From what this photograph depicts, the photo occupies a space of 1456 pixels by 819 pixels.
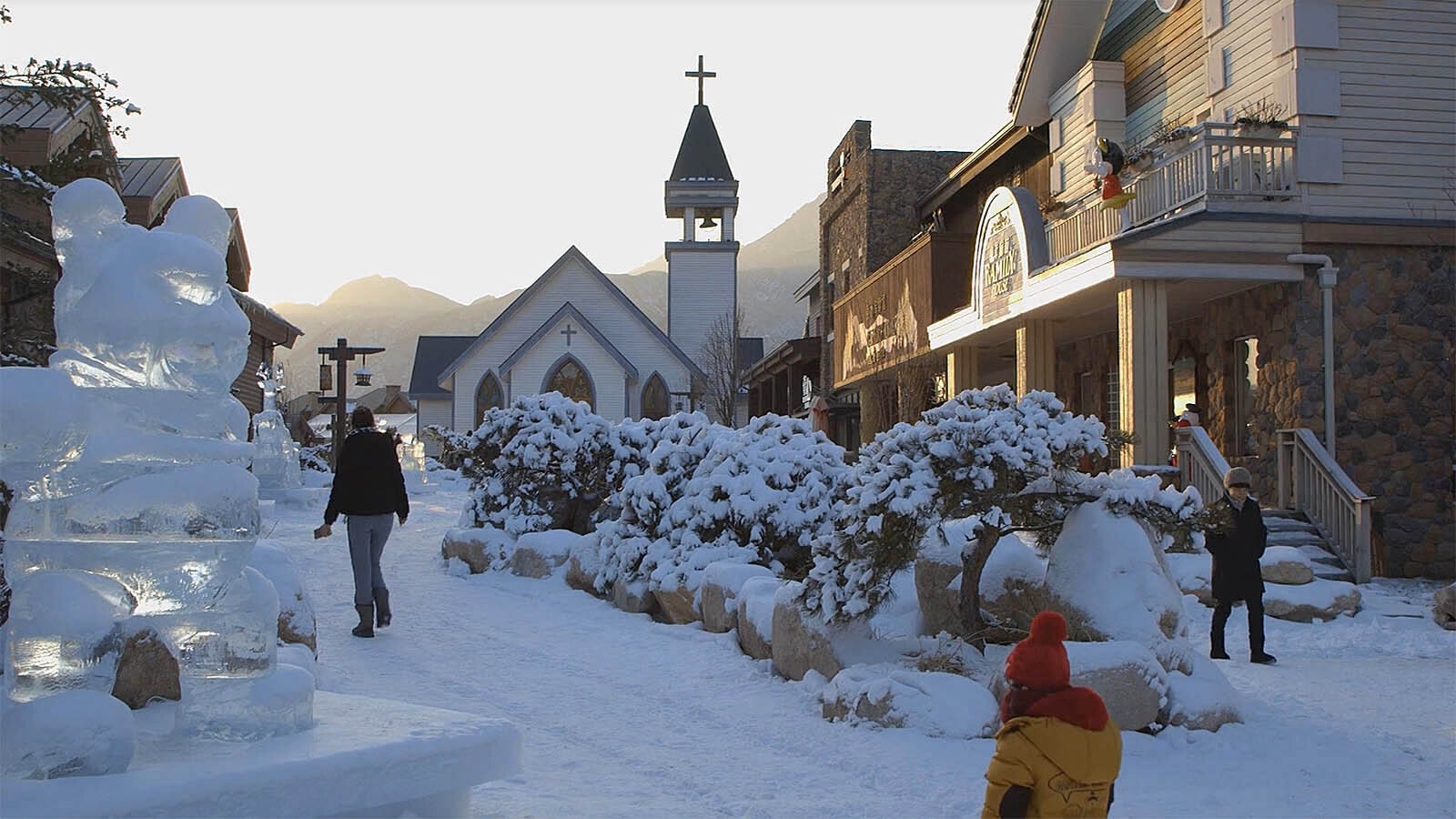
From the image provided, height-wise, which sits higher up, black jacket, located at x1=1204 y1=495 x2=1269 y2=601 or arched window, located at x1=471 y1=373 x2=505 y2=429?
arched window, located at x1=471 y1=373 x2=505 y2=429

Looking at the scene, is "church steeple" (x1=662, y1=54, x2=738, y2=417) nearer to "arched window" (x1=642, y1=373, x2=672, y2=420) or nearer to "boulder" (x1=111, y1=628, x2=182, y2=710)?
"arched window" (x1=642, y1=373, x2=672, y2=420)

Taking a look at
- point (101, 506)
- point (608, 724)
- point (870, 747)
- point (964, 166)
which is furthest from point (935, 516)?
point (964, 166)

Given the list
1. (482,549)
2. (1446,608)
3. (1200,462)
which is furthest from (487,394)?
(1446,608)

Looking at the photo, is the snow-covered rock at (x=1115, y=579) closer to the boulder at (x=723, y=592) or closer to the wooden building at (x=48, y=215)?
the boulder at (x=723, y=592)

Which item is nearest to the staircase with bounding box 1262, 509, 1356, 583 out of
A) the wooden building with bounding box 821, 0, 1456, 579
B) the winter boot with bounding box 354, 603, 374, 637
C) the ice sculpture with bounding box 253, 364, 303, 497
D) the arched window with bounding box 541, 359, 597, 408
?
the wooden building with bounding box 821, 0, 1456, 579

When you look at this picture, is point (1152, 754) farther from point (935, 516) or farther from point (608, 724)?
point (608, 724)

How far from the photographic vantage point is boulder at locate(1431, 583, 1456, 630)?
1016cm

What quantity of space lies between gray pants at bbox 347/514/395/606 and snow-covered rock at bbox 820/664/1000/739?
4.00 m

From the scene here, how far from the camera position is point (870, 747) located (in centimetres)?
597

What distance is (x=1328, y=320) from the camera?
13.8 m

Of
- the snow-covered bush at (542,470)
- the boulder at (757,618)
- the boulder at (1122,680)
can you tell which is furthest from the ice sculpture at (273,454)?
the boulder at (1122,680)

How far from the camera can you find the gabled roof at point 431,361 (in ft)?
171

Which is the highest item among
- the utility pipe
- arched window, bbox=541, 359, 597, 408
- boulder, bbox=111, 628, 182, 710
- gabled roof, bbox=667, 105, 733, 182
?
gabled roof, bbox=667, 105, 733, 182

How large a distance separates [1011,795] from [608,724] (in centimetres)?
356
